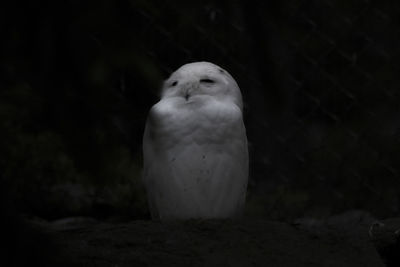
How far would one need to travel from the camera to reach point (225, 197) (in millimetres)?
2660

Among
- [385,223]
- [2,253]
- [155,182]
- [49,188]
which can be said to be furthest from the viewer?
[49,188]

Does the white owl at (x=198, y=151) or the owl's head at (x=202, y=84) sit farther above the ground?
the owl's head at (x=202, y=84)

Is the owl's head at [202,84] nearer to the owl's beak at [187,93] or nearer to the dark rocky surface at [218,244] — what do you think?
the owl's beak at [187,93]

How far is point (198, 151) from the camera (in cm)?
260

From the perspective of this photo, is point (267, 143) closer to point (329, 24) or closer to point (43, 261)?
point (329, 24)

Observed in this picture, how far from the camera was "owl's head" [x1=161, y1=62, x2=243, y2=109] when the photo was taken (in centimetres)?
268

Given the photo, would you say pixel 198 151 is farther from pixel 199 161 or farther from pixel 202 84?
pixel 202 84

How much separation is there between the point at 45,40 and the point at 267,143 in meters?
2.46

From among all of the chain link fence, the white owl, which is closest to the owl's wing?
the white owl

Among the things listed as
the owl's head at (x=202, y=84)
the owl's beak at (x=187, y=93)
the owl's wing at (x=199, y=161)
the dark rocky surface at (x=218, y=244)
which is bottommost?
the dark rocky surface at (x=218, y=244)

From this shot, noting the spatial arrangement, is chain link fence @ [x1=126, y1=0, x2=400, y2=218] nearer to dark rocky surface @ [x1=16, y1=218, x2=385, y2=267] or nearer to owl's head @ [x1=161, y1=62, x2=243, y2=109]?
owl's head @ [x1=161, y1=62, x2=243, y2=109]

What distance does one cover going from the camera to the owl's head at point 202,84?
268 cm

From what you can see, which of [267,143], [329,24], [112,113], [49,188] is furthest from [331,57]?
[112,113]

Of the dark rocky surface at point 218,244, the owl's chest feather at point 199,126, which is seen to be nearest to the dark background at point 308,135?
the owl's chest feather at point 199,126
